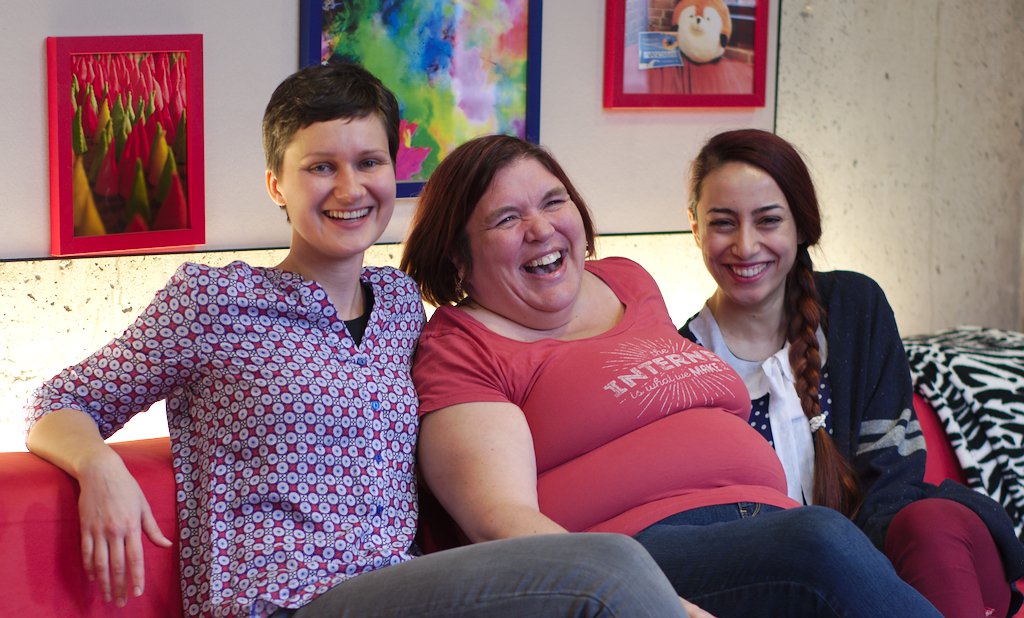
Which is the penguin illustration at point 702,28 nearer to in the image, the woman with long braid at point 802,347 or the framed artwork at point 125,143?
the woman with long braid at point 802,347

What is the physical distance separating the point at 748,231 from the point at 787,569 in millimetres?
762

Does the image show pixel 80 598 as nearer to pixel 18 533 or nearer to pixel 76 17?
pixel 18 533

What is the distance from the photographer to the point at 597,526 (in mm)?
1937

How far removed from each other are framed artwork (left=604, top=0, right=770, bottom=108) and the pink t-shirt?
3.22 ft

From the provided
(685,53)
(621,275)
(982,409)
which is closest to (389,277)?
(621,275)

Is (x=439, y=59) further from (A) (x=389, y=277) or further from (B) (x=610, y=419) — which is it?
(B) (x=610, y=419)

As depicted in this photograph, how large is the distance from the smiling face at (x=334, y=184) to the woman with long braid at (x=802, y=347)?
0.75 metres

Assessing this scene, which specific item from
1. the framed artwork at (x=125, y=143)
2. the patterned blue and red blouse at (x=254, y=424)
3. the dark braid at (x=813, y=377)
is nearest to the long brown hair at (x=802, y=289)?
the dark braid at (x=813, y=377)

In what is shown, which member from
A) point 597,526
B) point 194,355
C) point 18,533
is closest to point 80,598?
point 18,533

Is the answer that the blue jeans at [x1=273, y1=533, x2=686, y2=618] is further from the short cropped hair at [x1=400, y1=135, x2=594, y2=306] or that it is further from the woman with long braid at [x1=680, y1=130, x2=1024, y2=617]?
the woman with long braid at [x1=680, y1=130, x2=1024, y2=617]

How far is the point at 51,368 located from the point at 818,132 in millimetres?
2049

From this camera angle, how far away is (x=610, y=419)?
1980 mm

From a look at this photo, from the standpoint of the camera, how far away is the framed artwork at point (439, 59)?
2439 mm

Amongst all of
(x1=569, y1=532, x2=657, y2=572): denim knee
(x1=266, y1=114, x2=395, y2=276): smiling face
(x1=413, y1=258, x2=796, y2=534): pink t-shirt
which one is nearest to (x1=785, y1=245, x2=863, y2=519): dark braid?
(x1=413, y1=258, x2=796, y2=534): pink t-shirt
